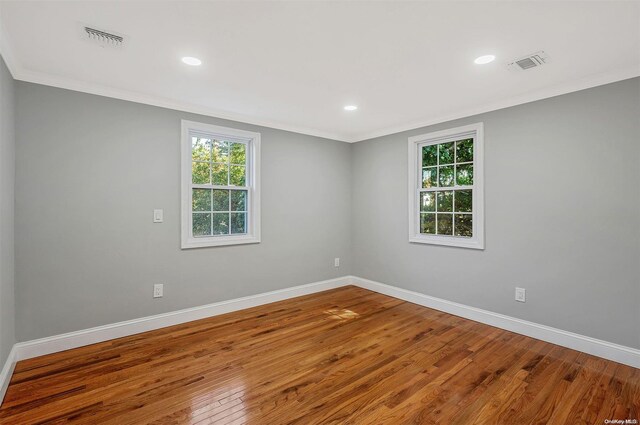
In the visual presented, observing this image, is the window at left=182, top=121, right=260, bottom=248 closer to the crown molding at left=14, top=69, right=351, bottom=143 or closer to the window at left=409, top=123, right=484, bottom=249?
the crown molding at left=14, top=69, right=351, bottom=143

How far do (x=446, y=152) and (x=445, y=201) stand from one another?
63cm

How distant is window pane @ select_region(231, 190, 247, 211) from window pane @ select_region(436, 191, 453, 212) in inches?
101

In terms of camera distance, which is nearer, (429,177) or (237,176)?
(237,176)

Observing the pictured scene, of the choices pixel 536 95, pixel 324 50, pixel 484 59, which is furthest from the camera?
pixel 536 95

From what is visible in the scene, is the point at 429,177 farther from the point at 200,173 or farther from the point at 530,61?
the point at 200,173

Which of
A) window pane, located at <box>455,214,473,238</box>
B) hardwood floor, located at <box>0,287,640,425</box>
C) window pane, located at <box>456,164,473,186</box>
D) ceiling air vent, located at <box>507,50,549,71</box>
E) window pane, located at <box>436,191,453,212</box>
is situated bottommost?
hardwood floor, located at <box>0,287,640,425</box>

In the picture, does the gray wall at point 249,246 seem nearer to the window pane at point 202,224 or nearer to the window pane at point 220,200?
the window pane at point 202,224

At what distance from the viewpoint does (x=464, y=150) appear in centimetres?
376

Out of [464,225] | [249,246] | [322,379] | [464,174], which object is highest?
[464,174]

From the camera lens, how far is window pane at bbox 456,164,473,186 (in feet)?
12.1

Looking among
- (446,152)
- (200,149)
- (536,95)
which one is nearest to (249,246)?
(200,149)

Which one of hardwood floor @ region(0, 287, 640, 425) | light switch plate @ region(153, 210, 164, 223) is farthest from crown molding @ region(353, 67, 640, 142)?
light switch plate @ region(153, 210, 164, 223)

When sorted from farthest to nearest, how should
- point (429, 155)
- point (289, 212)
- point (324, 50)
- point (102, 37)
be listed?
point (289, 212) < point (429, 155) < point (324, 50) < point (102, 37)

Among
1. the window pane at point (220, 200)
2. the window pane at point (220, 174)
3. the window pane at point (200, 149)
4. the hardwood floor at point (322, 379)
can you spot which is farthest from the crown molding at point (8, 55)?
the hardwood floor at point (322, 379)
